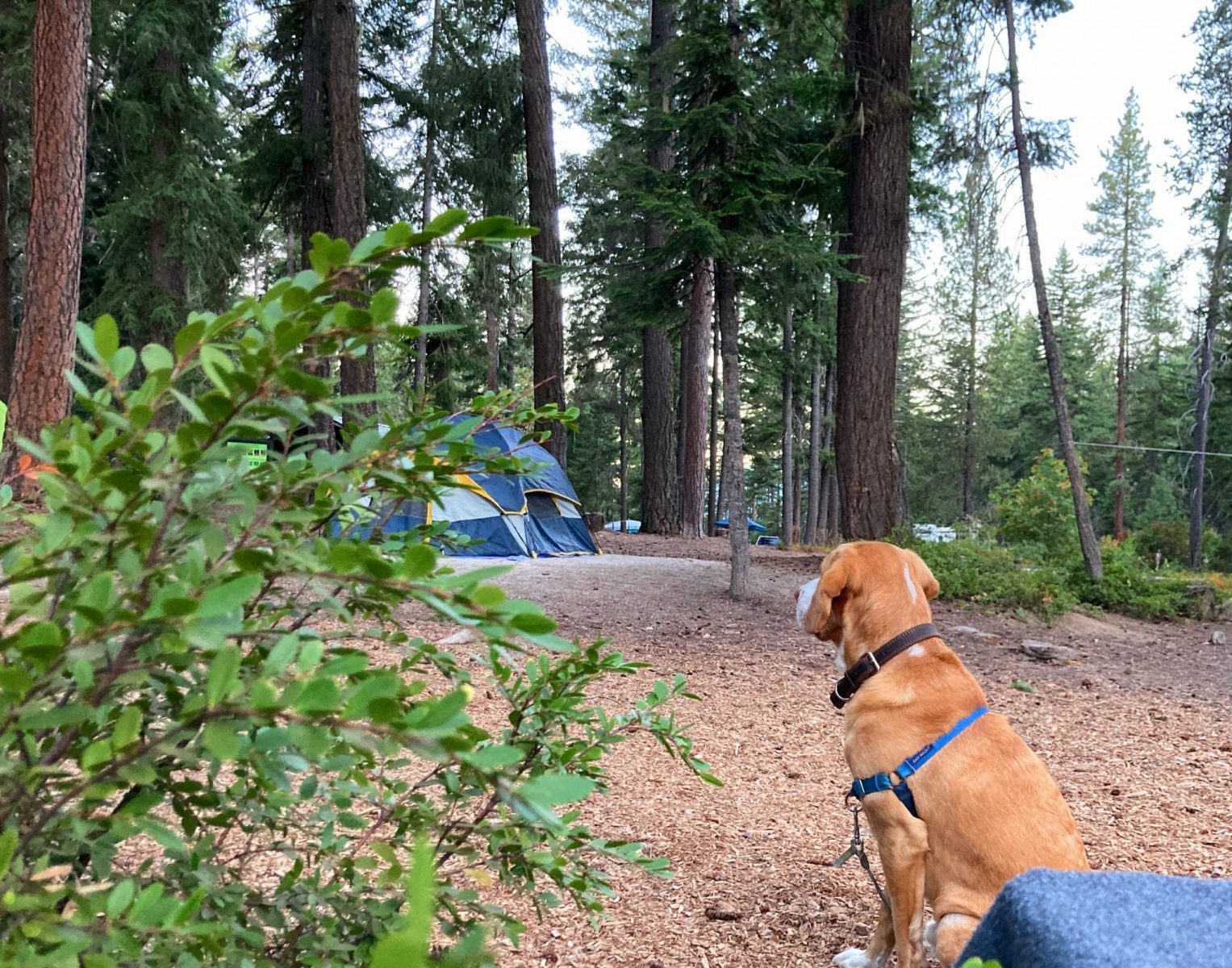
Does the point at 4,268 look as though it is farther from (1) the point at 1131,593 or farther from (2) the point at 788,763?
(1) the point at 1131,593

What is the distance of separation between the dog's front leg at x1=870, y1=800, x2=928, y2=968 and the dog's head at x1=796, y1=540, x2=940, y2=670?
50cm

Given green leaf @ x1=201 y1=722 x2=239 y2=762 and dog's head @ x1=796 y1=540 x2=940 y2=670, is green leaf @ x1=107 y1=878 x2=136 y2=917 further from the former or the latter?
dog's head @ x1=796 y1=540 x2=940 y2=670

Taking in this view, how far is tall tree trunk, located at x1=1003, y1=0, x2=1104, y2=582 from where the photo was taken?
440 inches

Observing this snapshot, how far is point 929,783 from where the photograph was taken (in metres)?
2.29

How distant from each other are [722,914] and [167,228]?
48.1ft

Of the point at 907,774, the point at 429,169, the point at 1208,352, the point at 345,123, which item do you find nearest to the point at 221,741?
the point at 907,774

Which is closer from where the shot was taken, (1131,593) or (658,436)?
(1131,593)

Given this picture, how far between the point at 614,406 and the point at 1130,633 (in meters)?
27.9

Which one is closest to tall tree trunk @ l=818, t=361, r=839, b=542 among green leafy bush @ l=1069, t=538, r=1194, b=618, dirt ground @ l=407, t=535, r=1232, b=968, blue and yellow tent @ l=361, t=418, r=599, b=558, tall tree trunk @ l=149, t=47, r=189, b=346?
blue and yellow tent @ l=361, t=418, r=599, b=558

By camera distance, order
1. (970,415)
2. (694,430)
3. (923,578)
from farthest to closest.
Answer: (970,415), (694,430), (923,578)

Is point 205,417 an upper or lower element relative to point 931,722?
upper

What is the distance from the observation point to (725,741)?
5.05 m

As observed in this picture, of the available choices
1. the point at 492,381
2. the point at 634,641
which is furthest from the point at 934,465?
the point at 634,641

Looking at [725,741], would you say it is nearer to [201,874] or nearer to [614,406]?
[201,874]
